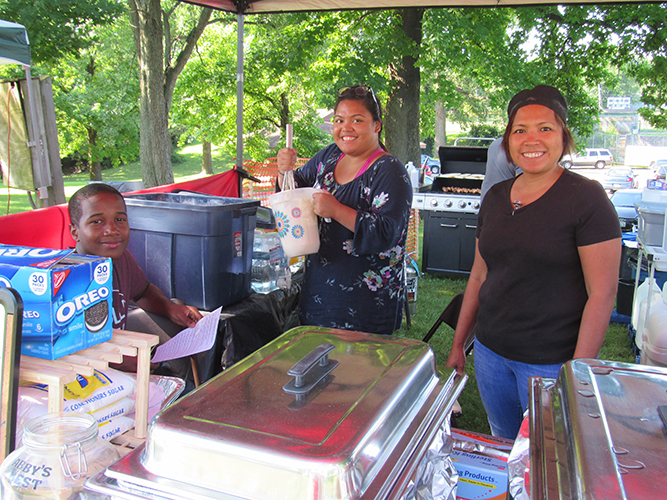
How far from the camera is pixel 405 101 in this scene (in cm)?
961

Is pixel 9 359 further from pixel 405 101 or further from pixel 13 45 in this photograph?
pixel 405 101

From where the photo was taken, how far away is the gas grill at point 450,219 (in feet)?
21.7

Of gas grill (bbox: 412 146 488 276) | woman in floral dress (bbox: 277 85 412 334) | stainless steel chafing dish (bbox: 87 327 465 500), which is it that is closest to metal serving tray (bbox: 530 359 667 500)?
stainless steel chafing dish (bbox: 87 327 465 500)

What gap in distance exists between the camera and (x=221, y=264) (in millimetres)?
2334

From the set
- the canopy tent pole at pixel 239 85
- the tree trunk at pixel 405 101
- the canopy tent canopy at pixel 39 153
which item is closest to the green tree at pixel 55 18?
the canopy tent canopy at pixel 39 153

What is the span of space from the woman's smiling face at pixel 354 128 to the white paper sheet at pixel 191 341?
891 millimetres

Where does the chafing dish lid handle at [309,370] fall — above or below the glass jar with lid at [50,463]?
above

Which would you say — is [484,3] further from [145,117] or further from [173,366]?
[145,117]

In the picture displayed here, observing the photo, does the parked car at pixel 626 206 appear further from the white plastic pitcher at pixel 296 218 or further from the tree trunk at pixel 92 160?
the tree trunk at pixel 92 160

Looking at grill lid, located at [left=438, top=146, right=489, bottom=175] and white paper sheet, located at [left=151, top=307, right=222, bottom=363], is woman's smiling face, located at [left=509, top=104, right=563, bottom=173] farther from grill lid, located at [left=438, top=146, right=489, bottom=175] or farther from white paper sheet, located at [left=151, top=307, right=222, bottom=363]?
grill lid, located at [left=438, top=146, right=489, bottom=175]

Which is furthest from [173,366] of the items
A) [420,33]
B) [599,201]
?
[420,33]

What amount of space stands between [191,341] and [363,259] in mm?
801

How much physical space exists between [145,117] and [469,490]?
10468 mm

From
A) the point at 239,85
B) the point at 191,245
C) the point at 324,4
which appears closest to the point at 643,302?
the point at 191,245
